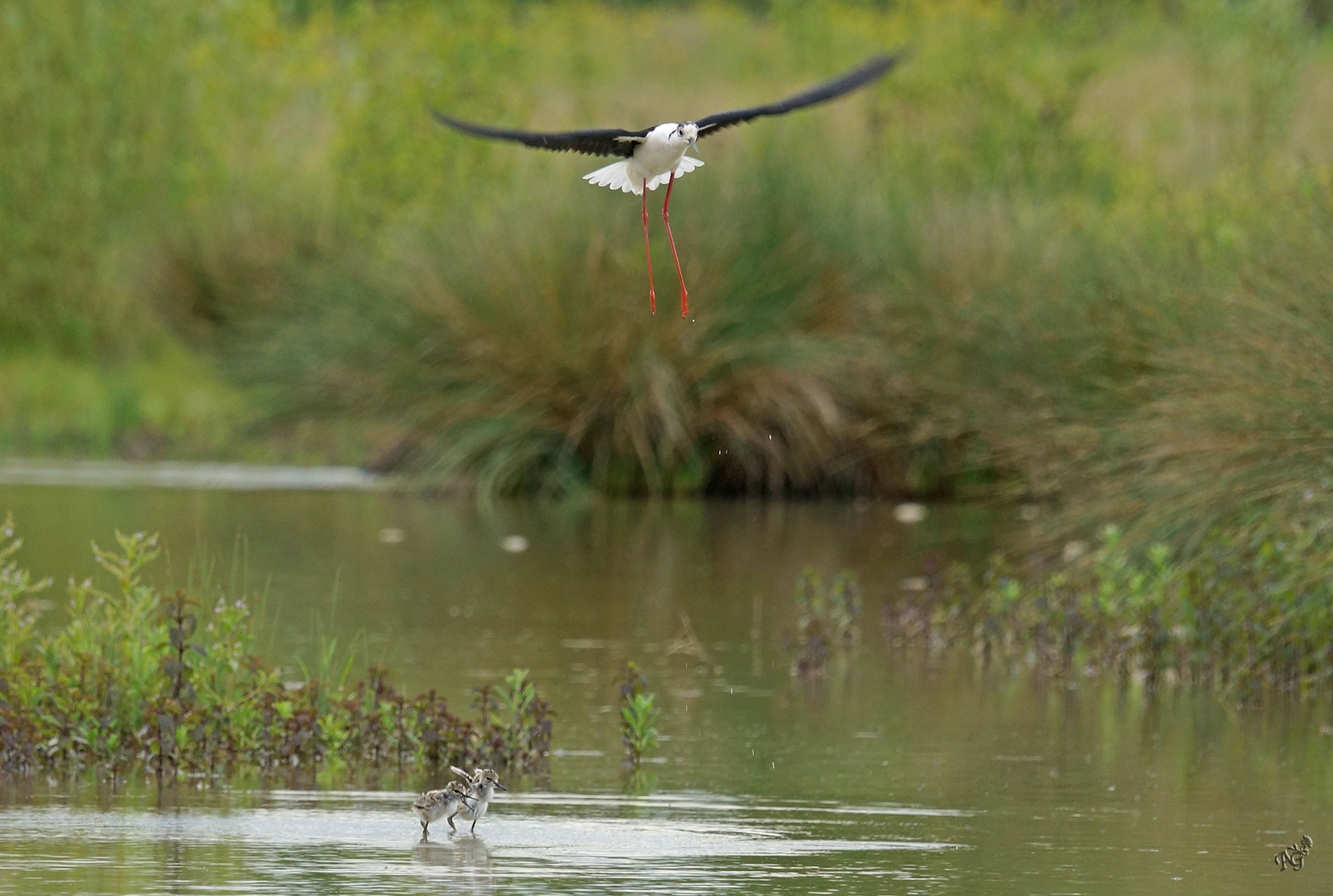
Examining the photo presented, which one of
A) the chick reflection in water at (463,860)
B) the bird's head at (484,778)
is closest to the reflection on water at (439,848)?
the chick reflection in water at (463,860)

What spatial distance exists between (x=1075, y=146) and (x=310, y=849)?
22506 millimetres

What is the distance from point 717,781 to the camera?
7.70m

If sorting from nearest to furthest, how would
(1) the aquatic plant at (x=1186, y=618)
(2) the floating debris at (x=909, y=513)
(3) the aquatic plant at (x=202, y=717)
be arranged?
(3) the aquatic plant at (x=202, y=717)
(1) the aquatic plant at (x=1186, y=618)
(2) the floating debris at (x=909, y=513)

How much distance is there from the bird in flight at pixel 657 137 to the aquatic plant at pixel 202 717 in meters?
1.92

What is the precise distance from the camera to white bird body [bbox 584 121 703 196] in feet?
20.5

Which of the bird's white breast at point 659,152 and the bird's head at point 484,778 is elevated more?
the bird's white breast at point 659,152

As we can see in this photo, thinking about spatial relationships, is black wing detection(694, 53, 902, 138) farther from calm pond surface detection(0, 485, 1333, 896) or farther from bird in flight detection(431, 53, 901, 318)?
calm pond surface detection(0, 485, 1333, 896)

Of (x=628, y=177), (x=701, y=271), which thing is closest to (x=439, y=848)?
(x=628, y=177)

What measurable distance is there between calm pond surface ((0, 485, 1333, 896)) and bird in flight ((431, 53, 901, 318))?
5.16ft

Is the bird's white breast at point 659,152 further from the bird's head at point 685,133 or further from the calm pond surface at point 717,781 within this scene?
the calm pond surface at point 717,781

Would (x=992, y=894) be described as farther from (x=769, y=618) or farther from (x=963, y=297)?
(x=963, y=297)

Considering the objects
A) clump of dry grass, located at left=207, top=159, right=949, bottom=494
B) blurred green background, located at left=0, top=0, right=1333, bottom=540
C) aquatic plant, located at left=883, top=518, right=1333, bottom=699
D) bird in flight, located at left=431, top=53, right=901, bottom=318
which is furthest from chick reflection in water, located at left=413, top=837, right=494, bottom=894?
clump of dry grass, located at left=207, top=159, right=949, bottom=494

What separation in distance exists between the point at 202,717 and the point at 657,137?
269 centimetres

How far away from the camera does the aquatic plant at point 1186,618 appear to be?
31.4ft
